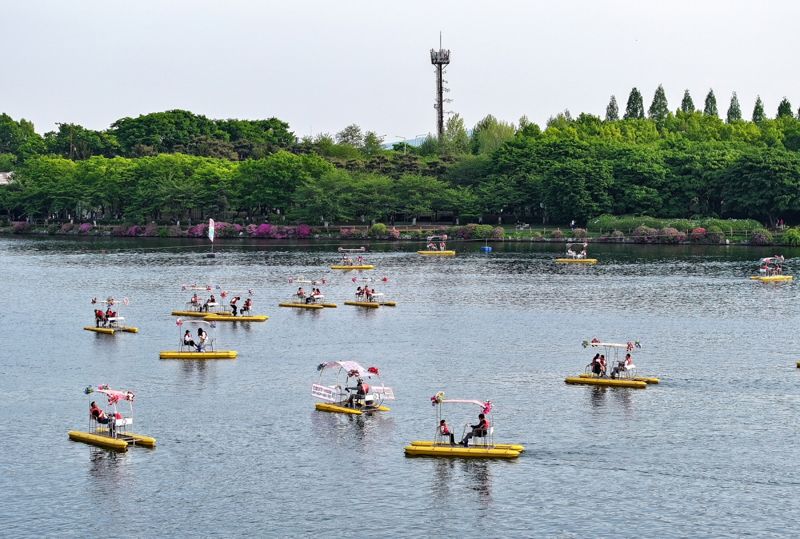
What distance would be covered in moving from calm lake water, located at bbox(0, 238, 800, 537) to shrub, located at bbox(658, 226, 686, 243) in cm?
7274

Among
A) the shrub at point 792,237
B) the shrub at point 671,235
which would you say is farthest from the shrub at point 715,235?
the shrub at point 792,237

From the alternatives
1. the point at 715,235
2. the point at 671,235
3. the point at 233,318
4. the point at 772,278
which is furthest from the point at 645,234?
the point at 233,318

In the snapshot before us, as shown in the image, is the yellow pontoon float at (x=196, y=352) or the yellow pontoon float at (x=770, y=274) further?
the yellow pontoon float at (x=770, y=274)

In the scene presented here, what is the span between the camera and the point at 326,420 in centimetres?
6500

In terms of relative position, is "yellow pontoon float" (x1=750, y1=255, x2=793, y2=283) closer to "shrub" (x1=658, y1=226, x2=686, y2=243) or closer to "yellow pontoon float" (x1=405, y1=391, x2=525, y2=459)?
"shrub" (x1=658, y1=226, x2=686, y2=243)

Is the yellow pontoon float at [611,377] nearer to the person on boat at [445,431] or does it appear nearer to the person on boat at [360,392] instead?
the person on boat at [360,392]

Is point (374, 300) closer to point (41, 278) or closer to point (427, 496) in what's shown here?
point (41, 278)

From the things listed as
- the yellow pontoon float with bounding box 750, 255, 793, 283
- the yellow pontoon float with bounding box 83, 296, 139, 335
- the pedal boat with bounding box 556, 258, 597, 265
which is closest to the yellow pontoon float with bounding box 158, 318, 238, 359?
the yellow pontoon float with bounding box 83, 296, 139, 335

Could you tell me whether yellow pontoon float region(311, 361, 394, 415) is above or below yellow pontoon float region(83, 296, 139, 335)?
below

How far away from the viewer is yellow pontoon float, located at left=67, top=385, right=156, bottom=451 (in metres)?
59.4

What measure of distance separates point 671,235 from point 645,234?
4.65m

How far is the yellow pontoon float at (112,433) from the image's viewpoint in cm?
5938

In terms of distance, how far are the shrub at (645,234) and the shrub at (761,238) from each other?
1591 cm

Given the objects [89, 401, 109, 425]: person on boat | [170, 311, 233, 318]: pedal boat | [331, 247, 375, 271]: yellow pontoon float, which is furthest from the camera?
[331, 247, 375, 271]: yellow pontoon float
